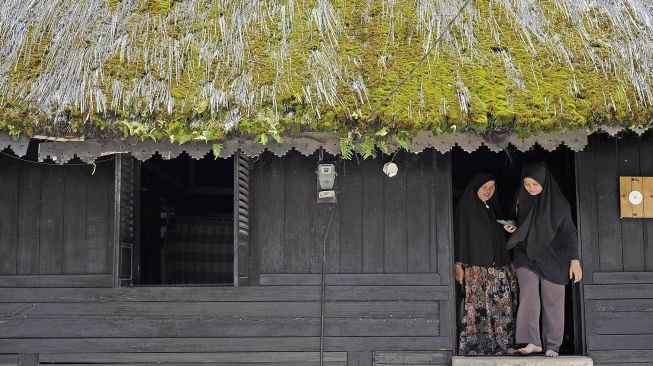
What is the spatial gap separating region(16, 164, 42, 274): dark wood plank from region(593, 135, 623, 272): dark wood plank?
4645mm

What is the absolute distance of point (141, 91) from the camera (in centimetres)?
598

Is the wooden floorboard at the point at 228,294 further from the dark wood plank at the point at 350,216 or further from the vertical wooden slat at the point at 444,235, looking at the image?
the dark wood plank at the point at 350,216

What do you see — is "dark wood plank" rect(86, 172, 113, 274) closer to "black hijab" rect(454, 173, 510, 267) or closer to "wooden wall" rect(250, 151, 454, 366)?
"wooden wall" rect(250, 151, 454, 366)

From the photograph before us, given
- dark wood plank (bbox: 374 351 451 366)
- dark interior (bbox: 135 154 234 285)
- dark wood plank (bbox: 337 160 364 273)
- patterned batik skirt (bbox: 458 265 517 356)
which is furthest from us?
dark interior (bbox: 135 154 234 285)

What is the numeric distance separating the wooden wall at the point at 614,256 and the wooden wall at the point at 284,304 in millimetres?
1165

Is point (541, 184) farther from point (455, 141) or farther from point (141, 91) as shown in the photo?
point (141, 91)

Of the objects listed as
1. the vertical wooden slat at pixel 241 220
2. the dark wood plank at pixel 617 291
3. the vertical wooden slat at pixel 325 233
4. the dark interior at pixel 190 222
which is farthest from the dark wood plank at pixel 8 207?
the dark wood plank at pixel 617 291

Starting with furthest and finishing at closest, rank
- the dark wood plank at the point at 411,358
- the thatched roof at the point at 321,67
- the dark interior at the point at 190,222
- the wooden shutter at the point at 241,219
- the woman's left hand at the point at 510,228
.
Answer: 1. the dark interior at the point at 190,222
2. the woman's left hand at the point at 510,228
3. the dark wood plank at the point at 411,358
4. the wooden shutter at the point at 241,219
5. the thatched roof at the point at 321,67

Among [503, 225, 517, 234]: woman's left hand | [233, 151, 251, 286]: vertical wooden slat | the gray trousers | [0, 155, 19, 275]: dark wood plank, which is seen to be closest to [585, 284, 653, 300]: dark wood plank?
the gray trousers

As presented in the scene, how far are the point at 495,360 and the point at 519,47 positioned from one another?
246 centimetres

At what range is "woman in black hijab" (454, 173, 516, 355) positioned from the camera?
712 cm

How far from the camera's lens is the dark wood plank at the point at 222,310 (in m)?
6.57

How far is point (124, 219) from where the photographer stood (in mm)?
6461

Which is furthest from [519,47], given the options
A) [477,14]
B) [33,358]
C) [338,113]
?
[33,358]
